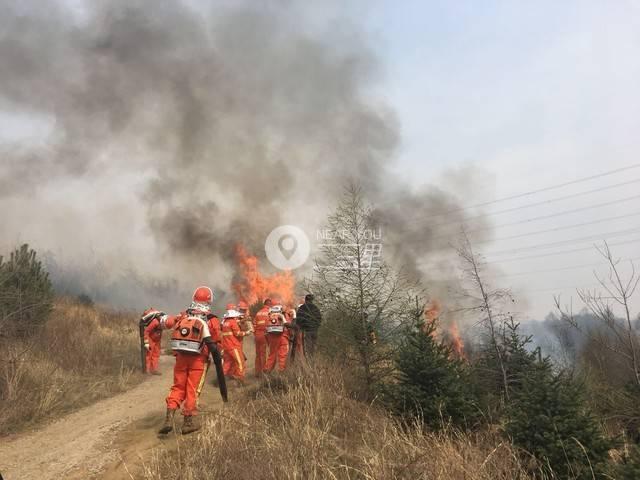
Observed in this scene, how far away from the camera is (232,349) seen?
9.64 meters

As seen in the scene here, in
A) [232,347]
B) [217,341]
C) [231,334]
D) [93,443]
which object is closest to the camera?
[93,443]

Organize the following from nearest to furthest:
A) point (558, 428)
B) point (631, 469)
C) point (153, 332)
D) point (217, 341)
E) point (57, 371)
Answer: point (631, 469) → point (558, 428) → point (217, 341) → point (57, 371) → point (153, 332)

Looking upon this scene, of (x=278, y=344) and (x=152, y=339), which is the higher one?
(x=152, y=339)

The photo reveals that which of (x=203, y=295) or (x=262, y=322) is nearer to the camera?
(x=203, y=295)

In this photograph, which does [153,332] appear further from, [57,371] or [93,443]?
[93,443]

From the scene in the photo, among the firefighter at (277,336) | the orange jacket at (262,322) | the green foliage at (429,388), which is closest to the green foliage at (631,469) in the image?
the green foliage at (429,388)

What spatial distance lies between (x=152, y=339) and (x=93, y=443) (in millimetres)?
6143

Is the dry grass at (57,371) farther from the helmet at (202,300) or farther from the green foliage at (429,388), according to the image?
the green foliage at (429,388)

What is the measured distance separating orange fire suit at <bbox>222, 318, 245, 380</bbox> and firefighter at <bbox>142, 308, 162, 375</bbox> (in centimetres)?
274

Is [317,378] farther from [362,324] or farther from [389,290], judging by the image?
[389,290]

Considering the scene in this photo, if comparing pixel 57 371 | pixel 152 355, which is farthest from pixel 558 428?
pixel 152 355

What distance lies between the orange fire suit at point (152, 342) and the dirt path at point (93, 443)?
3.05 m

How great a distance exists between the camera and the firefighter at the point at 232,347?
9523 millimetres

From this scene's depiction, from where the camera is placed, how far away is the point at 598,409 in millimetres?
9922
